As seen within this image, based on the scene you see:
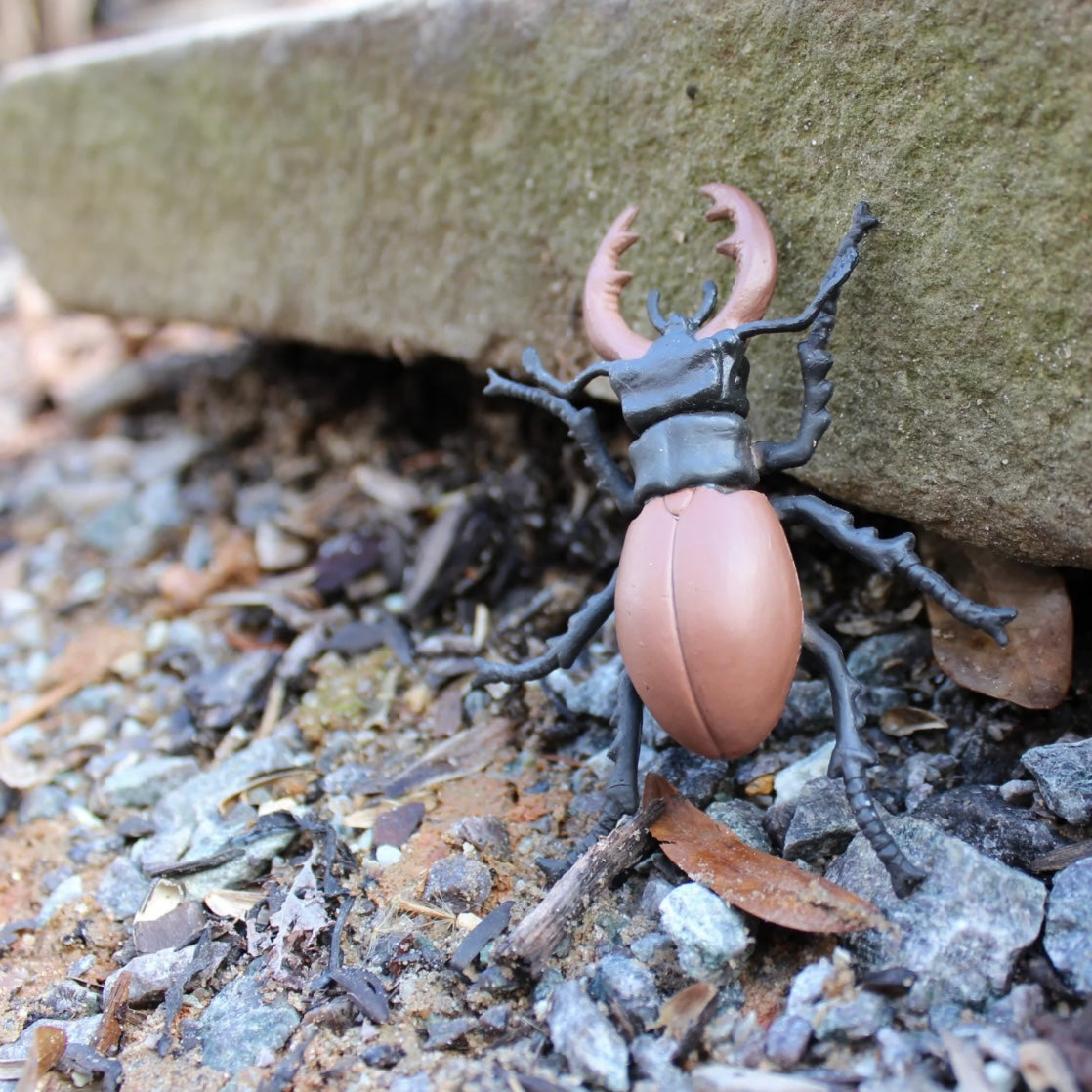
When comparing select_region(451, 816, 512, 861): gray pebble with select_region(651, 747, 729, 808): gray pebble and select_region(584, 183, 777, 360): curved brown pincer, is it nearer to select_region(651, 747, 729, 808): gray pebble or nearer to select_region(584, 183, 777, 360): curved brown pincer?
select_region(651, 747, 729, 808): gray pebble

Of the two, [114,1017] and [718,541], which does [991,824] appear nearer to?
[718,541]

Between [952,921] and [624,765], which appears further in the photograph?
[624,765]

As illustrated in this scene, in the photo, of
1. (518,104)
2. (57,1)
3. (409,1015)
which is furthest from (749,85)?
(57,1)

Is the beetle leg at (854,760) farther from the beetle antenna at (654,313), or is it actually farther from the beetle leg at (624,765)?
the beetle antenna at (654,313)

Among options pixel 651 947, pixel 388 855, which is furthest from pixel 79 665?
pixel 651 947

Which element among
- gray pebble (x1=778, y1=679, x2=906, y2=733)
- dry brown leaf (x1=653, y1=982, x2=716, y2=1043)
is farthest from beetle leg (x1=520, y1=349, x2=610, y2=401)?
dry brown leaf (x1=653, y1=982, x2=716, y2=1043)

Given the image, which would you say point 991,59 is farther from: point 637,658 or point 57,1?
point 57,1

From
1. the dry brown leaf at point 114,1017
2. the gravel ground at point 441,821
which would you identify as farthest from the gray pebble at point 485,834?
the dry brown leaf at point 114,1017
